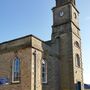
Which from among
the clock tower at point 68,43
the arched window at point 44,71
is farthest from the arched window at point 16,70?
the clock tower at point 68,43

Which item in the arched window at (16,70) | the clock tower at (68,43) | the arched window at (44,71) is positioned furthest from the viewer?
the clock tower at (68,43)

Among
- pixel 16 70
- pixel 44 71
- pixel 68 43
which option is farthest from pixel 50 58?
pixel 16 70

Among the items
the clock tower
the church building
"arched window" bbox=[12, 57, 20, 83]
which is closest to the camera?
the church building

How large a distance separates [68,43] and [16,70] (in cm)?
841

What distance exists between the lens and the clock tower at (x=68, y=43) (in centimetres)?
2602

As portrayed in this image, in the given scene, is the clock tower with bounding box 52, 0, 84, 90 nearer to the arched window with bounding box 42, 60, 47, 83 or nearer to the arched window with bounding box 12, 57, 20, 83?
the arched window with bounding box 42, 60, 47, 83

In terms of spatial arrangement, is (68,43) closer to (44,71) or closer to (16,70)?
(44,71)

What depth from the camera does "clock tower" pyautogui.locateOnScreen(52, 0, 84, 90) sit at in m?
26.0

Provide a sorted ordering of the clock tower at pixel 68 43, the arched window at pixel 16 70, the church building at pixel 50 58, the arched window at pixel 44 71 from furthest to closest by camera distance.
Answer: the clock tower at pixel 68 43
the arched window at pixel 44 71
the arched window at pixel 16 70
the church building at pixel 50 58

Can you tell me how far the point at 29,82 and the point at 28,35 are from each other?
4.84 m

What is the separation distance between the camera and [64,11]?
29.2 metres

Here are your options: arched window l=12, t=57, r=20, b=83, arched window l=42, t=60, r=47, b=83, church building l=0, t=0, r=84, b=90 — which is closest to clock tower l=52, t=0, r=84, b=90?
church building l=0, t=0, r=84, b=90

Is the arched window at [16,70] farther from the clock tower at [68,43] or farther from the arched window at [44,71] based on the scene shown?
the clock tower at [68,43]

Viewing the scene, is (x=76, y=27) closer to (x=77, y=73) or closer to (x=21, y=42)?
(x=77, y=73)
